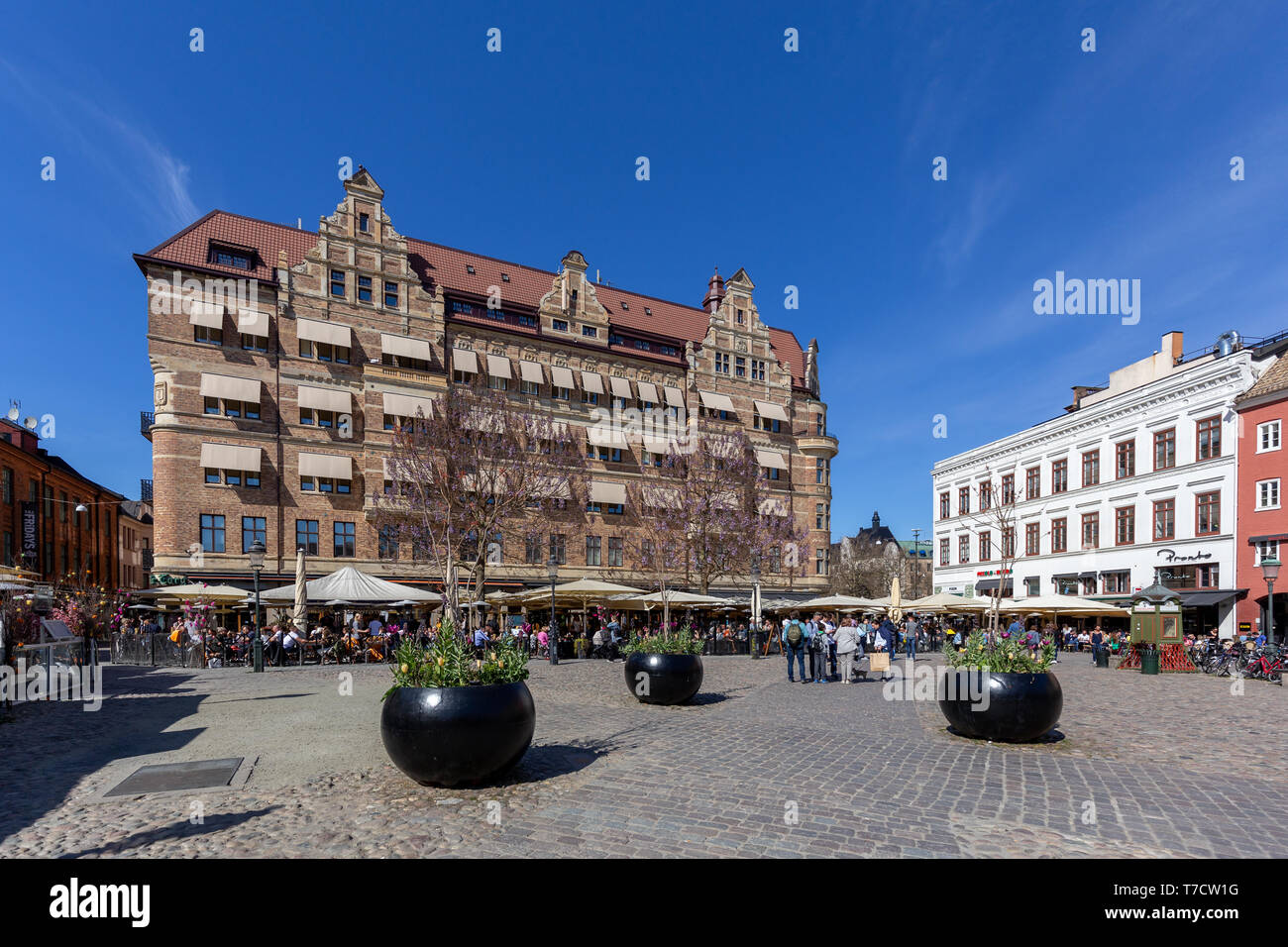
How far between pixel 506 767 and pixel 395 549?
106 feet

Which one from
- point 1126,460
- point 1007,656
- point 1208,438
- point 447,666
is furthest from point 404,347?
point 1208,438

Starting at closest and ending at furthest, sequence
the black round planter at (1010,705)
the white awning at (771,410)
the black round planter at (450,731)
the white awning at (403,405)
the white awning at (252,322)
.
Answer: the black round planter at (450,731) < the black round planter at (1010,705) < the white awning at (252,322) < the white awning at (403,405) < the white awning at (771,410)

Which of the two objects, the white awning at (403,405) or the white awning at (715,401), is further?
the white awning at (715,401)

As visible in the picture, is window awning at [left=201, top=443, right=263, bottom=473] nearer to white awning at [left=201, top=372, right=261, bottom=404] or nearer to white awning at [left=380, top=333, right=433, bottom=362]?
white awning at [left=201, top=372, right=261, bottom=404]

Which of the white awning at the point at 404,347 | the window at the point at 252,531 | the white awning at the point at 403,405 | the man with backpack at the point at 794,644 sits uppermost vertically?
the white awning at the point at 404,347

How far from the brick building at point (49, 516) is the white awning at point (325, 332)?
13827 millimetres

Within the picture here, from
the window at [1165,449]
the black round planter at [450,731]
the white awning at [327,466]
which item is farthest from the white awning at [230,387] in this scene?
the window at [1165,449]

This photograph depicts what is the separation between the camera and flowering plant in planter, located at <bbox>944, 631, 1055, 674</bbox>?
10273 millimetres

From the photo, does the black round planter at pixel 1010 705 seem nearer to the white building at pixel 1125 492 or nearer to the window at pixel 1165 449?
the white building at pixel 1125 492

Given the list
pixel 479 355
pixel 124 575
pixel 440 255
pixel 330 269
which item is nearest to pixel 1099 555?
pixel 479 355

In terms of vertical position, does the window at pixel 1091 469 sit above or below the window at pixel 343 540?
above

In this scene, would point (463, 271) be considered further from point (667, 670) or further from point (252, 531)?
point (667, 670)

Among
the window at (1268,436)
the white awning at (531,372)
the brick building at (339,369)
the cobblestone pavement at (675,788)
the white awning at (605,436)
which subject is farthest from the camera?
the white awning at (605,436)

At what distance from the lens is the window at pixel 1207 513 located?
118ft
